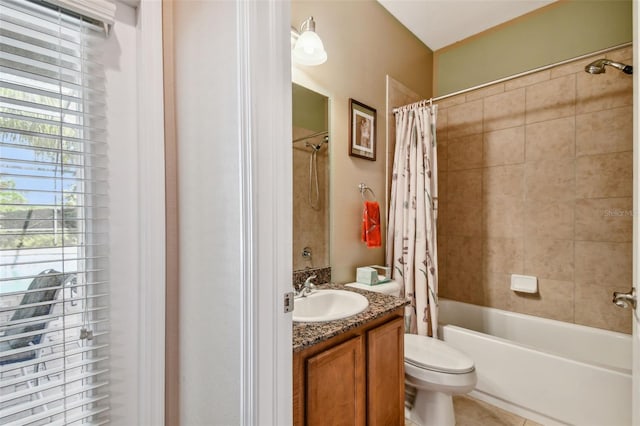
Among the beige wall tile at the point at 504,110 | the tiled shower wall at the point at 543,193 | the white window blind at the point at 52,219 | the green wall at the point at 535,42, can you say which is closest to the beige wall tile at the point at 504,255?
the tiled shower wall at the point at 543,193

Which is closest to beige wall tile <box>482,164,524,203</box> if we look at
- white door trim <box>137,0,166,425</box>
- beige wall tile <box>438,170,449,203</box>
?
beige wall tile <box>438,170,449,203</box>

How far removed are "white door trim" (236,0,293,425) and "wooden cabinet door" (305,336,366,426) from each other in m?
0.25

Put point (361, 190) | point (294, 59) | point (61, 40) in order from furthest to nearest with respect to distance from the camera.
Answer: point (361, 190), point (294, 59), point (61, 40)

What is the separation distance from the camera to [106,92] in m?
0.99

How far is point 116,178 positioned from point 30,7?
52cm

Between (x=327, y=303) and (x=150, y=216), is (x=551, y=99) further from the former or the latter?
(x=150, y=216)

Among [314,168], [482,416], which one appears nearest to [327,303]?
[314,168]

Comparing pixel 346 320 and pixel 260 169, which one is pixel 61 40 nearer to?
pixel 260 169

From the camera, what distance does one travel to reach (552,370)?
67.1 inches

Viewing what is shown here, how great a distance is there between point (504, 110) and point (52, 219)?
2.89 m

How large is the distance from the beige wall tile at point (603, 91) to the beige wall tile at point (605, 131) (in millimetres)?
43

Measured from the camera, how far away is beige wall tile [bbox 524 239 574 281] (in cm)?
218

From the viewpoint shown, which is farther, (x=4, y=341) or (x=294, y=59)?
(x=294, y=59)

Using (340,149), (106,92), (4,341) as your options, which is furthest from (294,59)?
(4,341)
